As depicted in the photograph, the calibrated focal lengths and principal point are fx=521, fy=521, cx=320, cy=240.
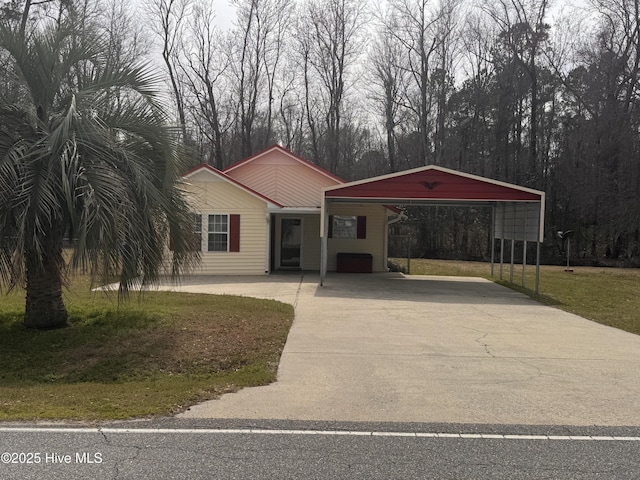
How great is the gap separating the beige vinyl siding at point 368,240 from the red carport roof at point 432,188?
5.70m

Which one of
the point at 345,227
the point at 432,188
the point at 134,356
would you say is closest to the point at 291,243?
the point at 345,227

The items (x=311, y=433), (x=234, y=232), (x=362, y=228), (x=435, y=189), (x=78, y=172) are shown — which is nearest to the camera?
(x=311, y=433)

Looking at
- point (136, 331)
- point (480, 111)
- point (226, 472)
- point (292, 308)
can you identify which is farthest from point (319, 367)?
point (480, 111)

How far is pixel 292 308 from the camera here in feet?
36.4

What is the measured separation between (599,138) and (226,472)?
34.7 m

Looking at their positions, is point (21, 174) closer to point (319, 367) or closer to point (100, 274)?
point (100, 274)

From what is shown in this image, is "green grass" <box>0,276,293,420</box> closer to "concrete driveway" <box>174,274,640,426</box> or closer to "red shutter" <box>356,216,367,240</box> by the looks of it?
"concrete driveway" <box>174,274,640,426</box>

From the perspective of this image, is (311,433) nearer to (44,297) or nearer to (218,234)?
(44,297)

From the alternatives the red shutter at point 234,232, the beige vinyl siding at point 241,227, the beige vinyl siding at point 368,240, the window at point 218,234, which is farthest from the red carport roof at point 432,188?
the beige vinyl siding at point 368,240

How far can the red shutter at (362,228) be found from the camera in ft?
67.5

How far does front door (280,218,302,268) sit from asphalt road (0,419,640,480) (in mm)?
15778

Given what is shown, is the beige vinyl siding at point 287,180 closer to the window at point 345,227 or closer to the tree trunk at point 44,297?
the window at point 345,227

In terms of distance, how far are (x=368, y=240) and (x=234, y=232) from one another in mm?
5674

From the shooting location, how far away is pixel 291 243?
2047 centimetres
